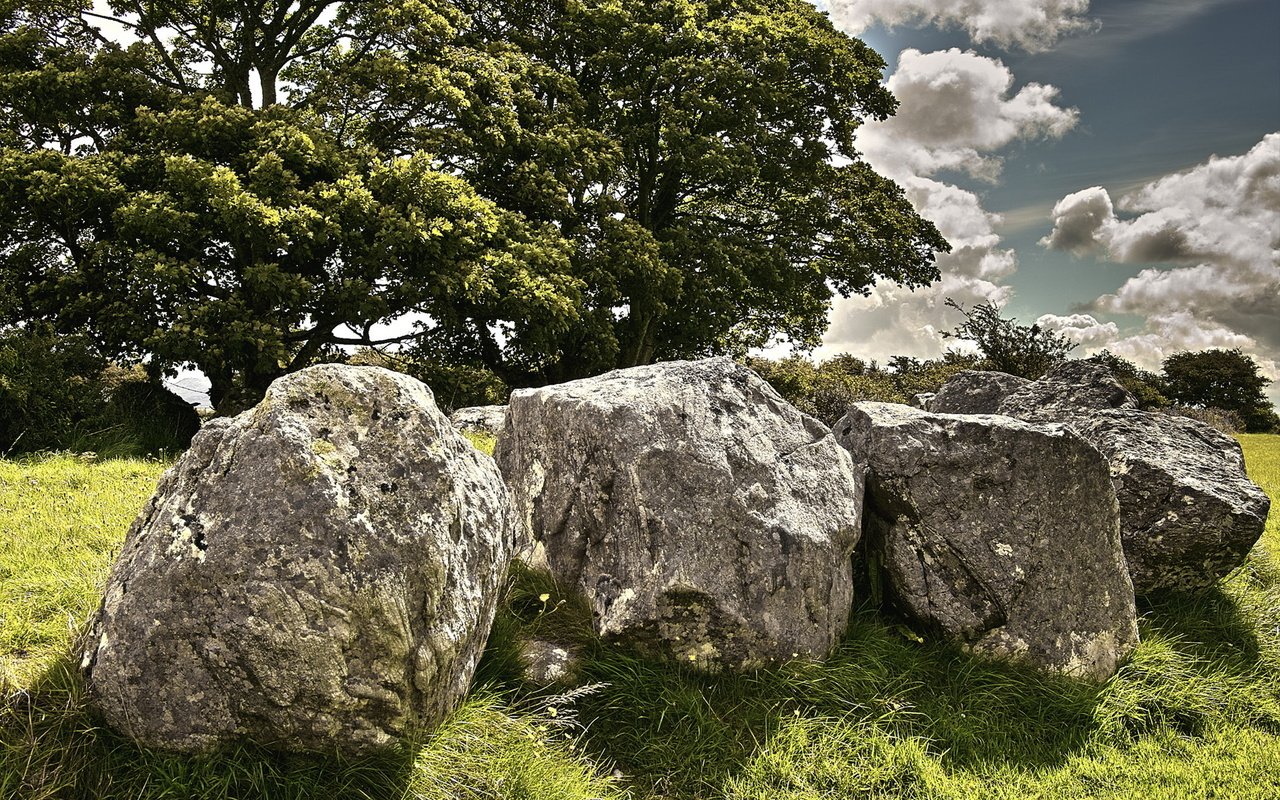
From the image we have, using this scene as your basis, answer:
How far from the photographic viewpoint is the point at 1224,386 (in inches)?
1721

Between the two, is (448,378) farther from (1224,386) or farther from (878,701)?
(1224,386)

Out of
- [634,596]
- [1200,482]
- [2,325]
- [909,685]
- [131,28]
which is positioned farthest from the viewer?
[131,28]

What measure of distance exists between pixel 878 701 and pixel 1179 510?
4009 mm

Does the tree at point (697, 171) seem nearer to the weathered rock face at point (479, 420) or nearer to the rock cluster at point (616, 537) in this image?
the weathered rock face at point (479, 420)

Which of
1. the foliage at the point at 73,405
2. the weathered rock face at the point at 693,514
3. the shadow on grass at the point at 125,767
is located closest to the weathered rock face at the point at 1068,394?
the weathered rock face at the point at 693,514

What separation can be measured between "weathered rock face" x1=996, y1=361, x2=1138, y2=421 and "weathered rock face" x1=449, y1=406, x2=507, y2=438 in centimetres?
708

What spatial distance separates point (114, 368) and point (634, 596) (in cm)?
1291

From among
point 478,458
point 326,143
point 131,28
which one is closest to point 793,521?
point 478,458

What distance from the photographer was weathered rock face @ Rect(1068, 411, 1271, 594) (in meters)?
7.21

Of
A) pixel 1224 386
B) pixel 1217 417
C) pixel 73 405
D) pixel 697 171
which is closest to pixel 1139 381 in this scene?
pixel 1217 417

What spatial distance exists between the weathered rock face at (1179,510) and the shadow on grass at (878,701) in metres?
0.86

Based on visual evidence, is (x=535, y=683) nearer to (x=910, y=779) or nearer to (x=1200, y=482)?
(x=910, y=779)

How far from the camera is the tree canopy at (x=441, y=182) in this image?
12648 mm

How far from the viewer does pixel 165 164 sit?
1246cm
